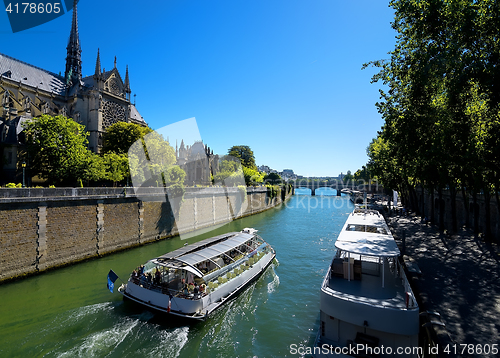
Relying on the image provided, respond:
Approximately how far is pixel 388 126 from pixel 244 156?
263 ft

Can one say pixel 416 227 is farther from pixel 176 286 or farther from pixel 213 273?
pixel 176 286

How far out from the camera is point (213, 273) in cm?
1353

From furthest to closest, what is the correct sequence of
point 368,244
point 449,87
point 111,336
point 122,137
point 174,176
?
1. point 122,137
2. point 174,176
3. point 449,87
4. point 368,244
5. point 111,336

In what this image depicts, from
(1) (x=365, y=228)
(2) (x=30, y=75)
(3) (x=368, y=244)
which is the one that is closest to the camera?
(3) (x=368, y=244)

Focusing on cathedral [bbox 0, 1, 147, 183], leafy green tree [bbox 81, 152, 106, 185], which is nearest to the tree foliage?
leafy green tree [bbox 81, 152, 106, 185]

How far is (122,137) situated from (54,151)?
50.1 ft

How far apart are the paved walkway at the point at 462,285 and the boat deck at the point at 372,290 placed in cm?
107

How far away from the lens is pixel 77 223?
1944 cm

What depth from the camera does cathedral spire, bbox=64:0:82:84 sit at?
186 feet

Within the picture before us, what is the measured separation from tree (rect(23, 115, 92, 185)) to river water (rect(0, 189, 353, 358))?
41.8ft

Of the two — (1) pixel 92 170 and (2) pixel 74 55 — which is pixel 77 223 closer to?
(1) pixel 92 170

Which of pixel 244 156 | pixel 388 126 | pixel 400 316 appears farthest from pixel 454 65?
pixel 244 156

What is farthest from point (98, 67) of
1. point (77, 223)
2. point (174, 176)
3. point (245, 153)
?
point (245, 153)

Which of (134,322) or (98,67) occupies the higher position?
(98,67)
